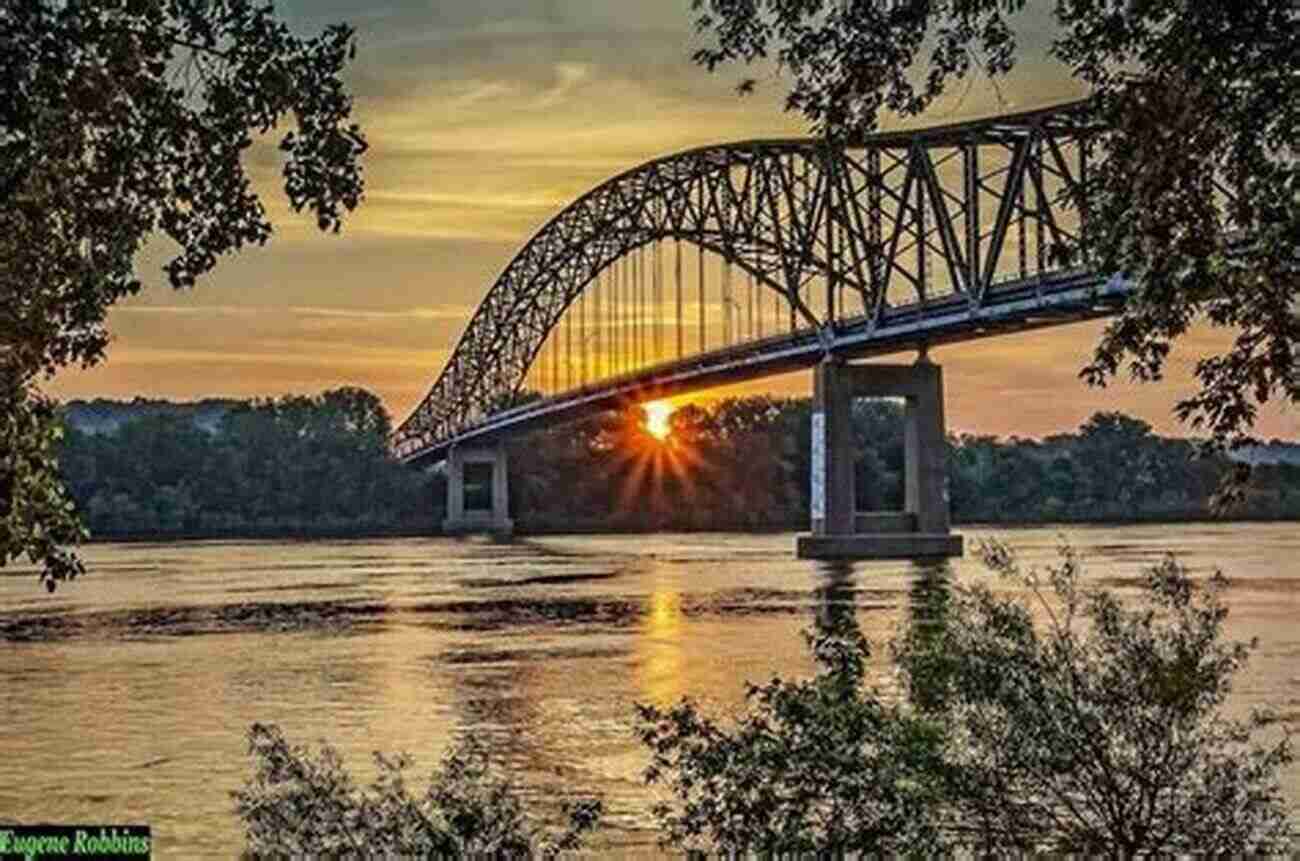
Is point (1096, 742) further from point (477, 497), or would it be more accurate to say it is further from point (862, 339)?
point (477, 497)

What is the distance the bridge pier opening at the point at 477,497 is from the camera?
16138 cm

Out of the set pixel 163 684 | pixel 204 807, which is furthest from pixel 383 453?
pixel 204 807

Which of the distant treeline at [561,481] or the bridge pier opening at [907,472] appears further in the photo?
the distant treeline at [561,481]

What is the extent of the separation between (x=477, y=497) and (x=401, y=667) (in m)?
136

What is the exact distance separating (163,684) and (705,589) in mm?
32771

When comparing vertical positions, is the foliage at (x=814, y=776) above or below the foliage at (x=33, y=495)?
below

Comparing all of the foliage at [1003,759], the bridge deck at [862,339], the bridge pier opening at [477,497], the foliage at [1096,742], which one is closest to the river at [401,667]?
the foliage at [1096,742]

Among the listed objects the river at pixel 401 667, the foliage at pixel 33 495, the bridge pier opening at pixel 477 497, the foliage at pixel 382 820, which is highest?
the bridge pier opening at pixel 477 497

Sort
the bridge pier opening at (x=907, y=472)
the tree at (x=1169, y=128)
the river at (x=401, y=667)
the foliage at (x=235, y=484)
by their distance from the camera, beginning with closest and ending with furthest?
the tree at (x=1169, y=128) < the river at (x=401, y=667) < the bridge pier opening at (x=907, y=472) < the foliage at (x=235, y=484)

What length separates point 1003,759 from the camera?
10367mm

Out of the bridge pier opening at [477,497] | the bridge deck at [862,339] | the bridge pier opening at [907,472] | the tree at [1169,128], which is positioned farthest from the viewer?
the bridge pier opening at [477,497]

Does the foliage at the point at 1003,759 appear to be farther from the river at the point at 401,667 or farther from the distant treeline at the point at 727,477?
the distant treeline at the point at 727,477

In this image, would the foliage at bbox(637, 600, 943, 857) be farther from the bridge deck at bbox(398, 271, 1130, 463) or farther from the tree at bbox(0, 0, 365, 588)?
the bridge deck at bbox(398, 271, 1130, 463)

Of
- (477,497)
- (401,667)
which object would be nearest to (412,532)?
(477,497)
